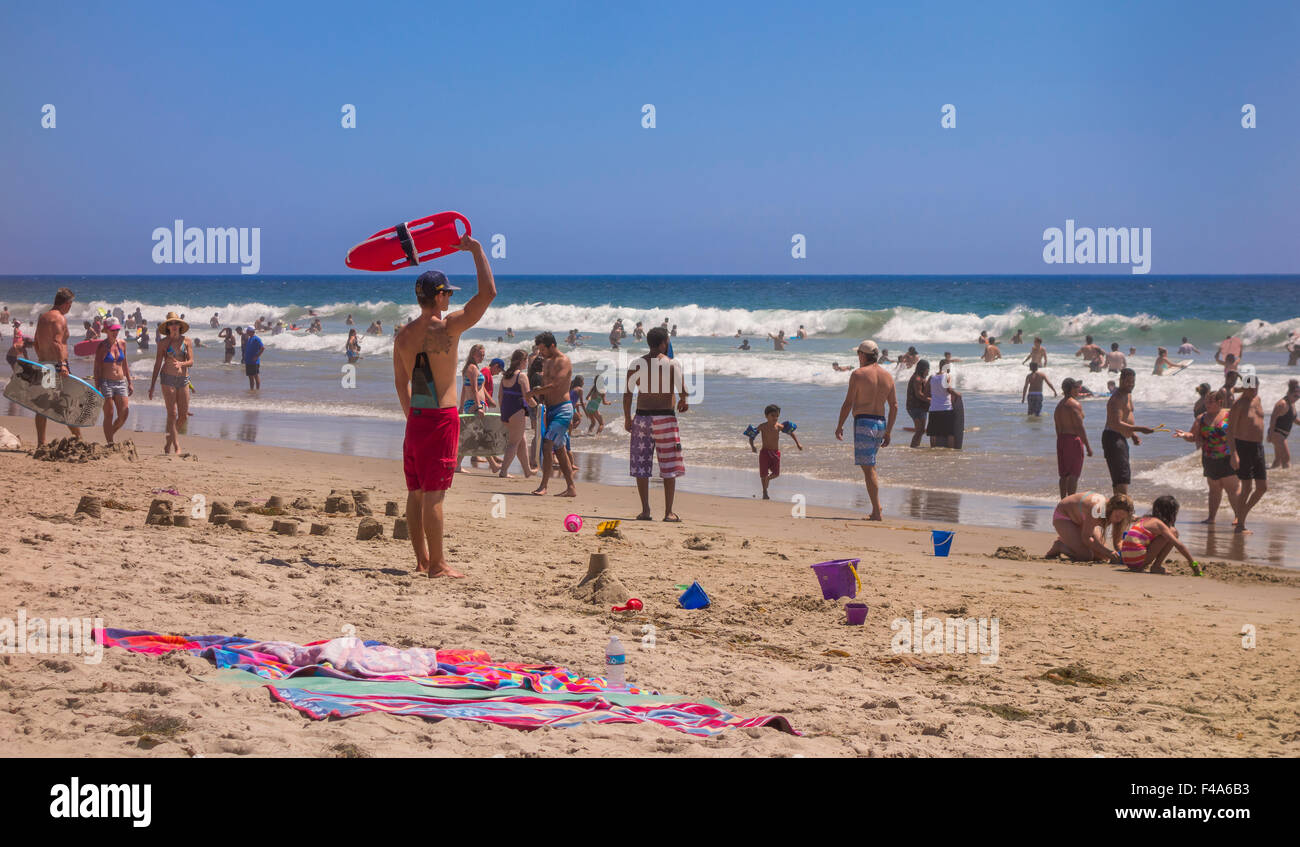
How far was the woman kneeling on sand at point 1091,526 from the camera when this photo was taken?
28.2ft

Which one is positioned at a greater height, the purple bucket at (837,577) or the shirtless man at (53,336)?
the shirtless man at (53,336)

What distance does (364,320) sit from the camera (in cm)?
6109

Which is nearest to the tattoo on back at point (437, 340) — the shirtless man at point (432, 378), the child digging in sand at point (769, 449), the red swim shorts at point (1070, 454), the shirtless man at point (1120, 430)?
the shirtless man at point (432, 378)

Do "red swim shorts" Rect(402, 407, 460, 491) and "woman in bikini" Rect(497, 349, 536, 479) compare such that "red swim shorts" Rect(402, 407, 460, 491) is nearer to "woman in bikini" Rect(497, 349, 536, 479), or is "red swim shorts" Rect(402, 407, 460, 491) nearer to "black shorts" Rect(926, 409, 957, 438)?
"woman in bikini" Rect(497, 349, 536, 479)

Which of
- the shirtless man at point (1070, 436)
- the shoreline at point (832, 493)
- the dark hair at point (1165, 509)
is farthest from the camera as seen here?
the shirtless man at point (1070, 436)

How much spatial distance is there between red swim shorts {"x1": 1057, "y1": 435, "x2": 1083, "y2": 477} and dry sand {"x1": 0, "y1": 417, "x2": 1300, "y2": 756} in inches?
78.1

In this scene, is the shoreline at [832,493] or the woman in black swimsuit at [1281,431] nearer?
the shoreline at [832,493]

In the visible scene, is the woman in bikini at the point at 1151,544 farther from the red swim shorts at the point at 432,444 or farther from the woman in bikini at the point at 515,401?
the woman in bikini at the point at 515,401

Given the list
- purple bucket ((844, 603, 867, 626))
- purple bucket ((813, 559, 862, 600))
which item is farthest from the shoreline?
purple bucket ((844, 603, 867, 626))

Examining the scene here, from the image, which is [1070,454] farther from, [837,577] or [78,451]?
[78,451]

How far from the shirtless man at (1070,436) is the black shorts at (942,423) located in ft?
15.6

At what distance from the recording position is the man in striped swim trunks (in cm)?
927

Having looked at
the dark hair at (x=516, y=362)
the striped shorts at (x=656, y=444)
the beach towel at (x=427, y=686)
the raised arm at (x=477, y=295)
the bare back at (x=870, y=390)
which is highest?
the raised arm at (x=477, y=295)

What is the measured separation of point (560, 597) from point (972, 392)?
66.5 feet
